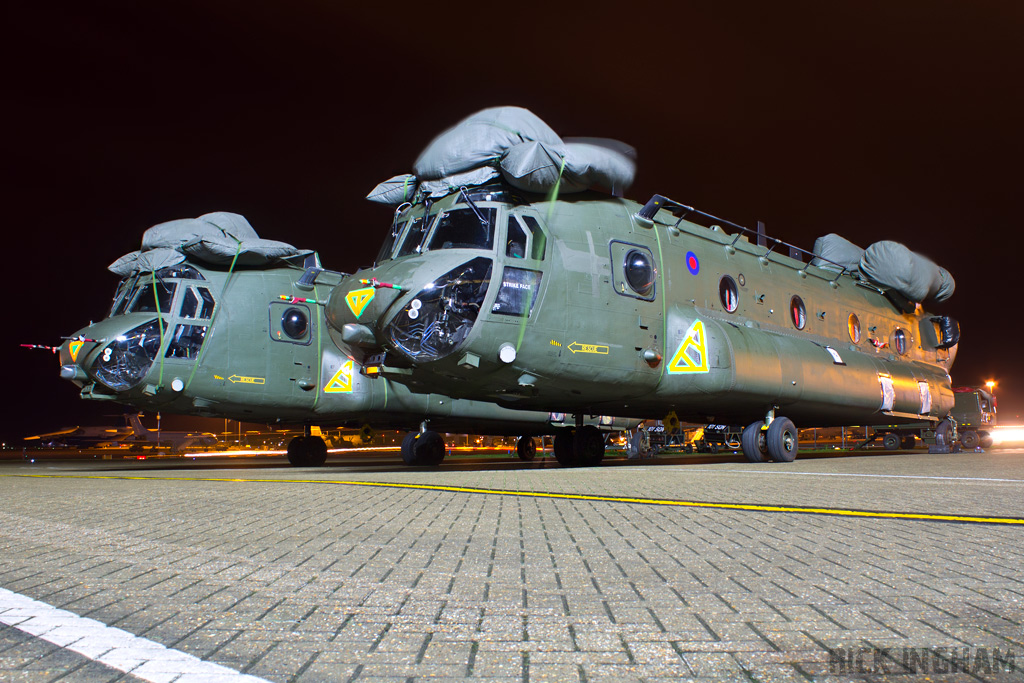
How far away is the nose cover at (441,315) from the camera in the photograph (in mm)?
9039

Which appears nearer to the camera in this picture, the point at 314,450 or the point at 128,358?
the point at 128,358

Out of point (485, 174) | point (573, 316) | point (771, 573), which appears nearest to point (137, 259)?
point (485, 174)

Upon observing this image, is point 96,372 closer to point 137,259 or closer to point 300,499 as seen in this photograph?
point 137,259

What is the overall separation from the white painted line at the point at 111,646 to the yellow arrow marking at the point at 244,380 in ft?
41.4

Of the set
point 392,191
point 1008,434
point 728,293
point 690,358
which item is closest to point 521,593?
point 690,358

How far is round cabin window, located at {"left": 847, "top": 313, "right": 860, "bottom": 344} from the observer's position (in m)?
15.8

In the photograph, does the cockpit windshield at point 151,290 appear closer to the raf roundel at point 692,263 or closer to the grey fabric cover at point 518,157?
the grey fabric cover at point 518,157

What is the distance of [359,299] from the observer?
9367 millimetres

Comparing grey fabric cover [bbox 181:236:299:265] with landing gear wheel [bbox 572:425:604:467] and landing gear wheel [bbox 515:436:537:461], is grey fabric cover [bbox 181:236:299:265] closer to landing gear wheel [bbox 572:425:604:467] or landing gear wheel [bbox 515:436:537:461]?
landing gear wheel [bbox 572:425:604:467]

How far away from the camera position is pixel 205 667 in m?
1.92

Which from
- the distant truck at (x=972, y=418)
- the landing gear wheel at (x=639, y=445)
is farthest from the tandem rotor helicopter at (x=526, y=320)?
the distant truck at (x=972, y=418)

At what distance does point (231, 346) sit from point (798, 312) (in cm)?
1185

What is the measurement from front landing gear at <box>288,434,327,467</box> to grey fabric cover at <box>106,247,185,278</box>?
521 centimetres

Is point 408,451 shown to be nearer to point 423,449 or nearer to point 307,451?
point 423,449
